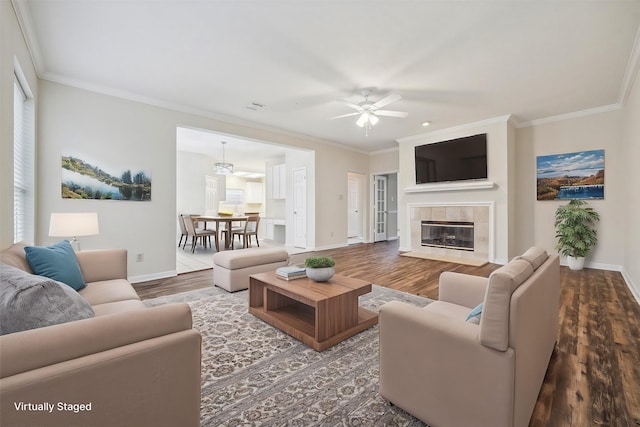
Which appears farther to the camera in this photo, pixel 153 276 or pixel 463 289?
pixel 153 276

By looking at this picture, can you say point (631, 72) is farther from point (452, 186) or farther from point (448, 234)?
point (448, 234)

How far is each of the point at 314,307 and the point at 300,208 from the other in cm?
506

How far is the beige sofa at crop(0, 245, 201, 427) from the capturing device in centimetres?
77

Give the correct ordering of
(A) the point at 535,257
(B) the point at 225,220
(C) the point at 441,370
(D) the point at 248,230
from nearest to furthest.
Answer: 1. (C) the point at 441,370
2. (A) the point at 535,257
3. (B) the point at 225,220
4. (D) the point at 248,230

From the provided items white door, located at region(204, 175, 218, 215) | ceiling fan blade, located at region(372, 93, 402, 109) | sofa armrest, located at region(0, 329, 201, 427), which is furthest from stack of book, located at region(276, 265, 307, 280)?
white door, located at region(204, 175, 218, 215)

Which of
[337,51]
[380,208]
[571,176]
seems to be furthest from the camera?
[380,208]

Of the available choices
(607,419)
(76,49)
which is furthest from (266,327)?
(76,49)

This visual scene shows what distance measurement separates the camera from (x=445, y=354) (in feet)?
4.10

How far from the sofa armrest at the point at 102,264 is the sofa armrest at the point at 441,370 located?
7.96ft

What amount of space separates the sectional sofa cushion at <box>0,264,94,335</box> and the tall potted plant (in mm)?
6125

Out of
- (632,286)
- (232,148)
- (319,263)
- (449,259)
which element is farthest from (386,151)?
(319,263)

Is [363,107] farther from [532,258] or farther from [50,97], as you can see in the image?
[50,97]

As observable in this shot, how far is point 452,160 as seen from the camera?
5.63m

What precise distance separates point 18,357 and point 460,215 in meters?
6.12
